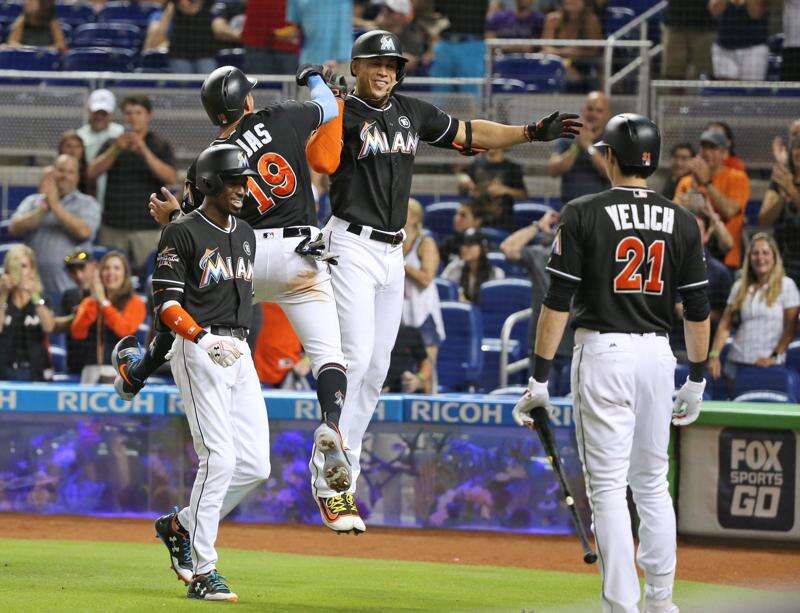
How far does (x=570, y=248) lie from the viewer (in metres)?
5.00

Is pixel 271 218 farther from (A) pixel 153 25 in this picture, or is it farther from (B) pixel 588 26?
(A) pixel 153 25

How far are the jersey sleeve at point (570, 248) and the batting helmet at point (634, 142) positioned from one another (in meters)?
0.31

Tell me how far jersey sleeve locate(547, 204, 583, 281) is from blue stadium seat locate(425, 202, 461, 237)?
6.55 meters

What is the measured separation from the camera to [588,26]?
42.3ft

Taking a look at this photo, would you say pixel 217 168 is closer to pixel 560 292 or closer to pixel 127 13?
pixel 560 292

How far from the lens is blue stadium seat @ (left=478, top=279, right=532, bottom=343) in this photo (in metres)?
10.3

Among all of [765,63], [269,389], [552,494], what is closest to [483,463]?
[552,494]

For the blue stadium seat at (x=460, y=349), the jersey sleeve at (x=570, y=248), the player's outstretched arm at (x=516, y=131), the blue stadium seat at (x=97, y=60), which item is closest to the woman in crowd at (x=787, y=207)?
the blue stadium seat at (x=460, y=349)

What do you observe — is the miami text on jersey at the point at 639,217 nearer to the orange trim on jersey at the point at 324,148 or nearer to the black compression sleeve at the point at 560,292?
the black compression sleeve at the point at 560,292

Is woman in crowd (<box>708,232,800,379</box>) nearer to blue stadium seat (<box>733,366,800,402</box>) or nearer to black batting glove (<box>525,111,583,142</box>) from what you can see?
blue stadium seat (<box>733,366,800,402</box>)

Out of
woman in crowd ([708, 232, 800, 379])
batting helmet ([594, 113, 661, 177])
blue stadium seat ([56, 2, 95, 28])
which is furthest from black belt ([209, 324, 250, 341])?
blue stadium seat ([56, 2, 95, 28])

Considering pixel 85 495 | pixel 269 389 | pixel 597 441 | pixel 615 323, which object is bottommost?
pixel 85 495

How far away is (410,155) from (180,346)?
4.88ft

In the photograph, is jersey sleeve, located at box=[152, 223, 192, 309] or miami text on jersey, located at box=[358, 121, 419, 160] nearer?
jersey sleeve, located at box=[152, 223, 192, 309]
